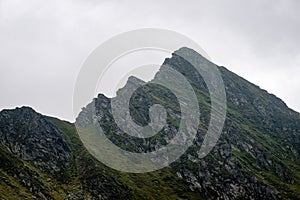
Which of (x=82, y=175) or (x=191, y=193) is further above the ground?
(x=82, y=175)

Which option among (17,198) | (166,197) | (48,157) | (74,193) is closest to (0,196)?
(17,198)

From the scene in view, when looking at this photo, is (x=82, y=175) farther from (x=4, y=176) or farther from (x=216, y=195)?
(x=216, y=195)

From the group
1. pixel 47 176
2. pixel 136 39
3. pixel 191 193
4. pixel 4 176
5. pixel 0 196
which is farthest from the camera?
pixel 191 193

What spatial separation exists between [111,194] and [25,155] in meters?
51.4

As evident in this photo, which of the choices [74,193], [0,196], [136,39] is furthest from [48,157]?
[136,39]

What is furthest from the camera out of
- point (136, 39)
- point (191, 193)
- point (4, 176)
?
point (191, 193)

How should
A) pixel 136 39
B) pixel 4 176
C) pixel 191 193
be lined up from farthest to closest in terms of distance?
pixel 191 193, pixel 4 176, pixel 136 39

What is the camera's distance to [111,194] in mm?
175125

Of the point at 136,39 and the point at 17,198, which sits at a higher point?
the point at 136,39

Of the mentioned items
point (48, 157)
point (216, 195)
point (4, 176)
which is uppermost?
point (48, 157)

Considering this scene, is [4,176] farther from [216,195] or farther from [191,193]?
[216,195]

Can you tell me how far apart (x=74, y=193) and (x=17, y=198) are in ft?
107

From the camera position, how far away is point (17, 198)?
140 metres

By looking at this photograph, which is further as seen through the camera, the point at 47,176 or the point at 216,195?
the point at 216,195
